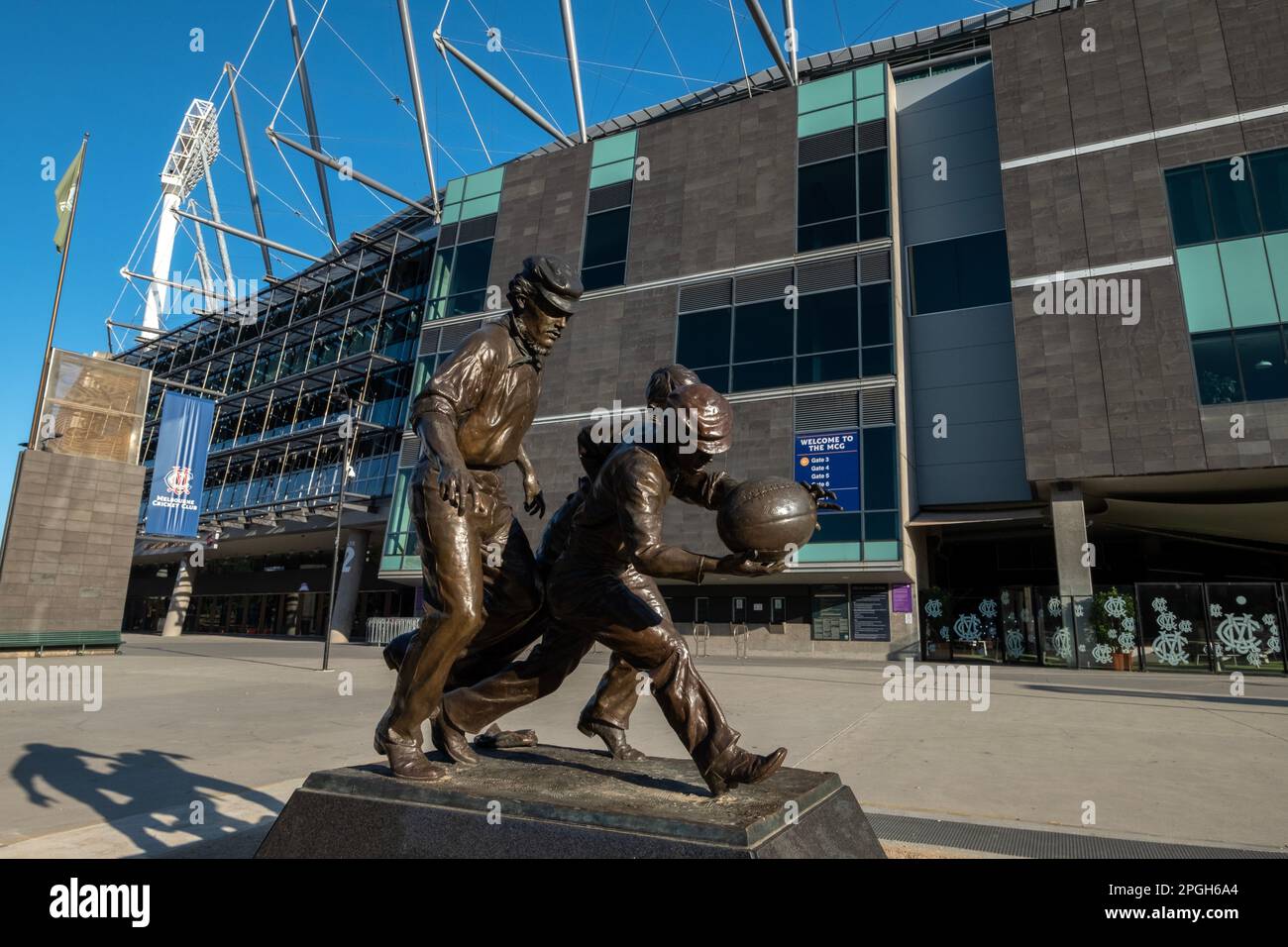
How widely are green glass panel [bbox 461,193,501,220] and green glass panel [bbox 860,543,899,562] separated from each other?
2325 centimetres

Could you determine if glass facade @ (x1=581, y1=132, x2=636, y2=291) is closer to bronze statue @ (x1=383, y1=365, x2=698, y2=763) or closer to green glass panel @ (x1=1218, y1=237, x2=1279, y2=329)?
green glass panel @ (x1=1218, y1=237, x2=1279, y2=329)

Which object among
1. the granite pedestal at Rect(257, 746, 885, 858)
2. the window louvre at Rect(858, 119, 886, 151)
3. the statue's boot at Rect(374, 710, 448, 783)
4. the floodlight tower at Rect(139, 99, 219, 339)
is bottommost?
the granite pedestal at Rect(257, 746, 885, 858)

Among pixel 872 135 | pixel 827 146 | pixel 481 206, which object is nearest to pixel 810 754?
pixel 872 135

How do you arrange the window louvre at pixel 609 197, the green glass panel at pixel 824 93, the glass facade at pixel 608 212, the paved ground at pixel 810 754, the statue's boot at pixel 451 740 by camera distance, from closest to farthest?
the statue's boot at pixel 451 740 < the paved ground at pixel 810 754 < the green glass panel at pixel 824 93 < the glass facade at pixel 608 212 < the window louvre at pixel 609 197

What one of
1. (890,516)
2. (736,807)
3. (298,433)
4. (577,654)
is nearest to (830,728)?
(577,654)

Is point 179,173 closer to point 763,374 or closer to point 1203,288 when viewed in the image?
point 763,374

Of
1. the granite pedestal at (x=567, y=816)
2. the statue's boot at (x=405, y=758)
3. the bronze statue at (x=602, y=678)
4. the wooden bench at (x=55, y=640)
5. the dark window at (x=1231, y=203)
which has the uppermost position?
the dark window at (x=1231, y=203)

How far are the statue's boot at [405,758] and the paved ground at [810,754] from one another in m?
1.10

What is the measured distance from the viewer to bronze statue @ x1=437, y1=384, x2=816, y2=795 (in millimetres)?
2920

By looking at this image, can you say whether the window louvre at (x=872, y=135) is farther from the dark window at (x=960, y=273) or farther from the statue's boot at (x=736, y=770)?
the statue's boot at (x=736, y=770)

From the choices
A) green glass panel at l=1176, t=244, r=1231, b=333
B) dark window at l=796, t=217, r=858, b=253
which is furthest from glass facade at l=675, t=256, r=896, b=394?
green glass panel at l=1176, t=244, r=1231, b=333

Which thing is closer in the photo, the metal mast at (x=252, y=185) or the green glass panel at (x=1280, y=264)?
the green glass panel at (x=1280, y=264)

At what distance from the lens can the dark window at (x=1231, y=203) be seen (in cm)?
2044

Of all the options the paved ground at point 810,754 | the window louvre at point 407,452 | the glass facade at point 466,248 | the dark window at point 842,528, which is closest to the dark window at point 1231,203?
the dark window at point 842,528
